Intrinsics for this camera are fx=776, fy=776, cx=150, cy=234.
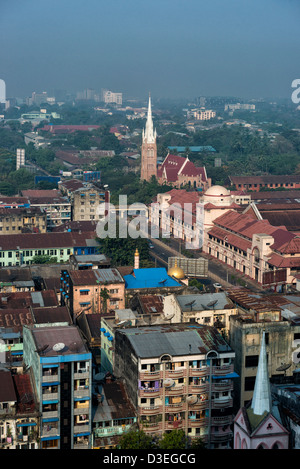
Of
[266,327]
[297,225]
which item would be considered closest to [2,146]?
[297,225]

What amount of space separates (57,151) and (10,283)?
60.7 meters

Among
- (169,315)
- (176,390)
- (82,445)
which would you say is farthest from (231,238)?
(82,445)

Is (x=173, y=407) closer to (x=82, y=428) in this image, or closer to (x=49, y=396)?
(x=82, y=428)

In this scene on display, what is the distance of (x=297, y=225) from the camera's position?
43656 mm

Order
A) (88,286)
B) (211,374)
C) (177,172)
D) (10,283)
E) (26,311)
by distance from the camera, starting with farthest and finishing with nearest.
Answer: (177,172)
(10,283)
(88,286)
(26,311)
(211,374)

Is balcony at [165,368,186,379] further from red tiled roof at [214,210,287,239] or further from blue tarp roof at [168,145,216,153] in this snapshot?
blue tarp roof at [168,145,216,153]

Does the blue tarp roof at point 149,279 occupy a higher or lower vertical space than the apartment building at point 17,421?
higher

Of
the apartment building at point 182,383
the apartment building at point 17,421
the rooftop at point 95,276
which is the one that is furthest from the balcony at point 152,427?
the rooftop at point 95,276

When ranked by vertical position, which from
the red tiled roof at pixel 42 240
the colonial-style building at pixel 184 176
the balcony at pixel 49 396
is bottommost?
the balcony at pixel 49 396

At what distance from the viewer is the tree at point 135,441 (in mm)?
17031

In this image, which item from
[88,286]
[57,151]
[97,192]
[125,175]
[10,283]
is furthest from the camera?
[57,151]

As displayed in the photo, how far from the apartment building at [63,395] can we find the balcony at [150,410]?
4.24ft

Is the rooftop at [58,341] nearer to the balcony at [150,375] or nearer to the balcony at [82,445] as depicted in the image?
the balcony at [150,375]
